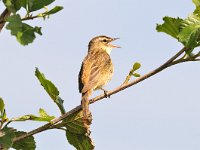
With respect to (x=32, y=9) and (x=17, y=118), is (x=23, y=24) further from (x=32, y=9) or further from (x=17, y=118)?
(x=17, y=118)

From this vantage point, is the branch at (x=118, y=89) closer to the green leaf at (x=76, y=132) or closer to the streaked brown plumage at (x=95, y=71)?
the green leaf at (x=76, y=132)

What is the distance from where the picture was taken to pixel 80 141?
12.0ft

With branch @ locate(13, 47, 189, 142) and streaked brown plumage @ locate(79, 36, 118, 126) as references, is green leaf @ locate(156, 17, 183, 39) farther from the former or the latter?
streaked brown plumage @ locate(79, 36, 118, 126)

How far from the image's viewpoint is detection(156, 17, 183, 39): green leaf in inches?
125

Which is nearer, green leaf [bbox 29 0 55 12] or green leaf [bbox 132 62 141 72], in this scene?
green leaf [bbox 29 0 55 12]

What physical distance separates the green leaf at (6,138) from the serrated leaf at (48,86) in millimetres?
519

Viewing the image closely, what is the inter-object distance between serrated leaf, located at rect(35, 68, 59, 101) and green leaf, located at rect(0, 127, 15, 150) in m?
0.52

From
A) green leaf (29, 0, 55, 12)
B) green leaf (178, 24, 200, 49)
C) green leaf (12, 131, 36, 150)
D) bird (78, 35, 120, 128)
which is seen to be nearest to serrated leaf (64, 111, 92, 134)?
green leaf (12, 131, 36, 150)

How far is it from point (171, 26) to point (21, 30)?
4.18 ft

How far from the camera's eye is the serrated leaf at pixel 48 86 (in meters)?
3.54

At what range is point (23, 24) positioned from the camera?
233 cm

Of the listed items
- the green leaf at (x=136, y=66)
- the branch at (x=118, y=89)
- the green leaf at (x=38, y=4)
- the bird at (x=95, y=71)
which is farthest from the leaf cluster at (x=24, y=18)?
the bird at (x=95, y=71)

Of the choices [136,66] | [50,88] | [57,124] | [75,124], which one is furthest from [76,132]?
[136,66]

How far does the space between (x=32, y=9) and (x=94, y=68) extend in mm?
5854
